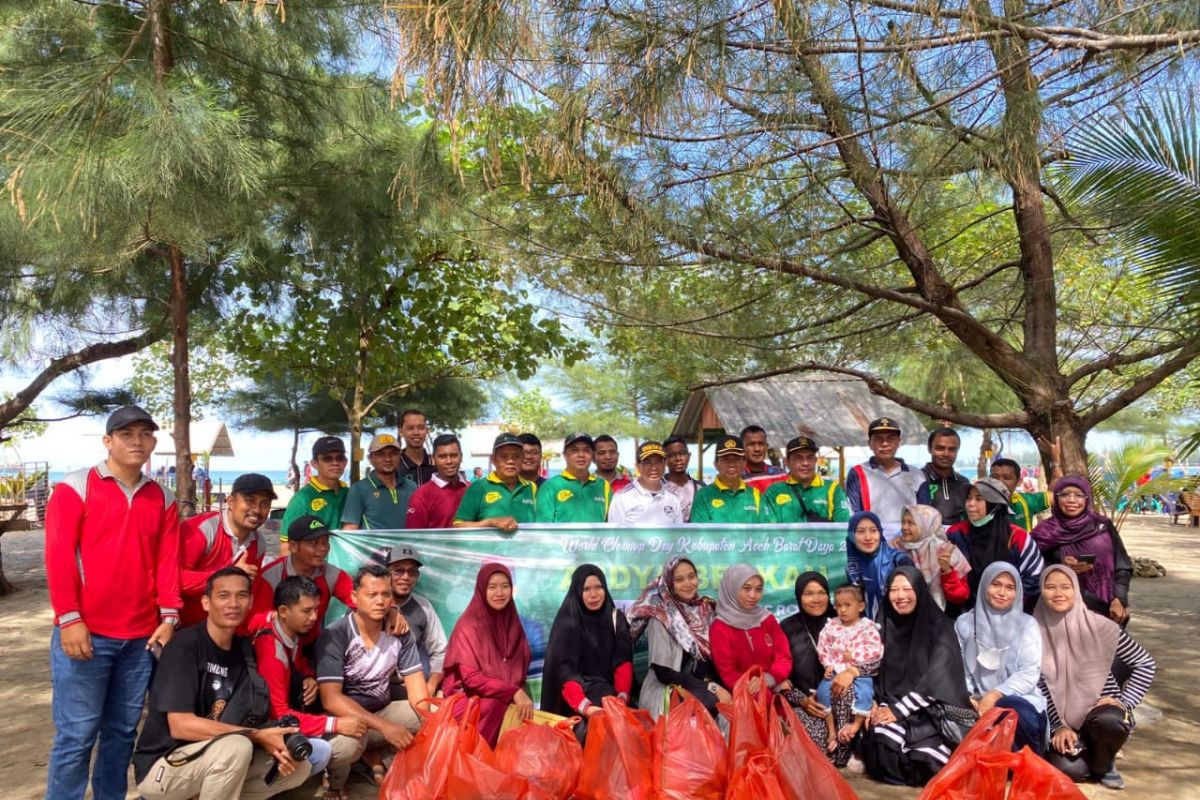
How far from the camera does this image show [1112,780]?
156 inches

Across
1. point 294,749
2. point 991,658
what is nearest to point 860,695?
point 991,658

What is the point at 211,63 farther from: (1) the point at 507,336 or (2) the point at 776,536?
(1) the point at 507,336

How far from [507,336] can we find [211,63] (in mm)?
5637

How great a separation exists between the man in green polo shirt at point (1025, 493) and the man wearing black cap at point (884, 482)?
514 mm

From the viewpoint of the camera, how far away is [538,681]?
4.75 meters

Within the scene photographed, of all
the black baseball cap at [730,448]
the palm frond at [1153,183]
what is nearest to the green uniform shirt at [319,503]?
the black baseball cap at [730,448]

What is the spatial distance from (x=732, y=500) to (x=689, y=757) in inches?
83.8

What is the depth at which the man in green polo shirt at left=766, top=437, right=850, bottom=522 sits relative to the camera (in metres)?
5.28

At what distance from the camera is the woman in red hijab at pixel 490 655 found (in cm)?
413

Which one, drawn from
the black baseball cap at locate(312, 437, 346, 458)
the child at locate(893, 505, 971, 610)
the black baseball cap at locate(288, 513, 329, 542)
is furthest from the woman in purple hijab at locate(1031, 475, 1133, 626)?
the black baseball cap at locate(312, 437, 346, 458)

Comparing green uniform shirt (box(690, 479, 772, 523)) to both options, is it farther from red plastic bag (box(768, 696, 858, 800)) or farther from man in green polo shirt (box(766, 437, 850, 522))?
red plastic bag (box(768, 696, 858, 800))

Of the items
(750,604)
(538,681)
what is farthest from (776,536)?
(538,681)

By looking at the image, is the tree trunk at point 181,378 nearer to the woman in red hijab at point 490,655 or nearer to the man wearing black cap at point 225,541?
the man wearing black cap at point 225,541

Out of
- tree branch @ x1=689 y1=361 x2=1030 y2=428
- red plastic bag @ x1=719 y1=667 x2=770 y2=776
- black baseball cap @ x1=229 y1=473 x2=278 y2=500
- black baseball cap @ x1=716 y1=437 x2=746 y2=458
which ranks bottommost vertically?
red plastic bag @ x1=719 y1=667 x2=770 y2=776
